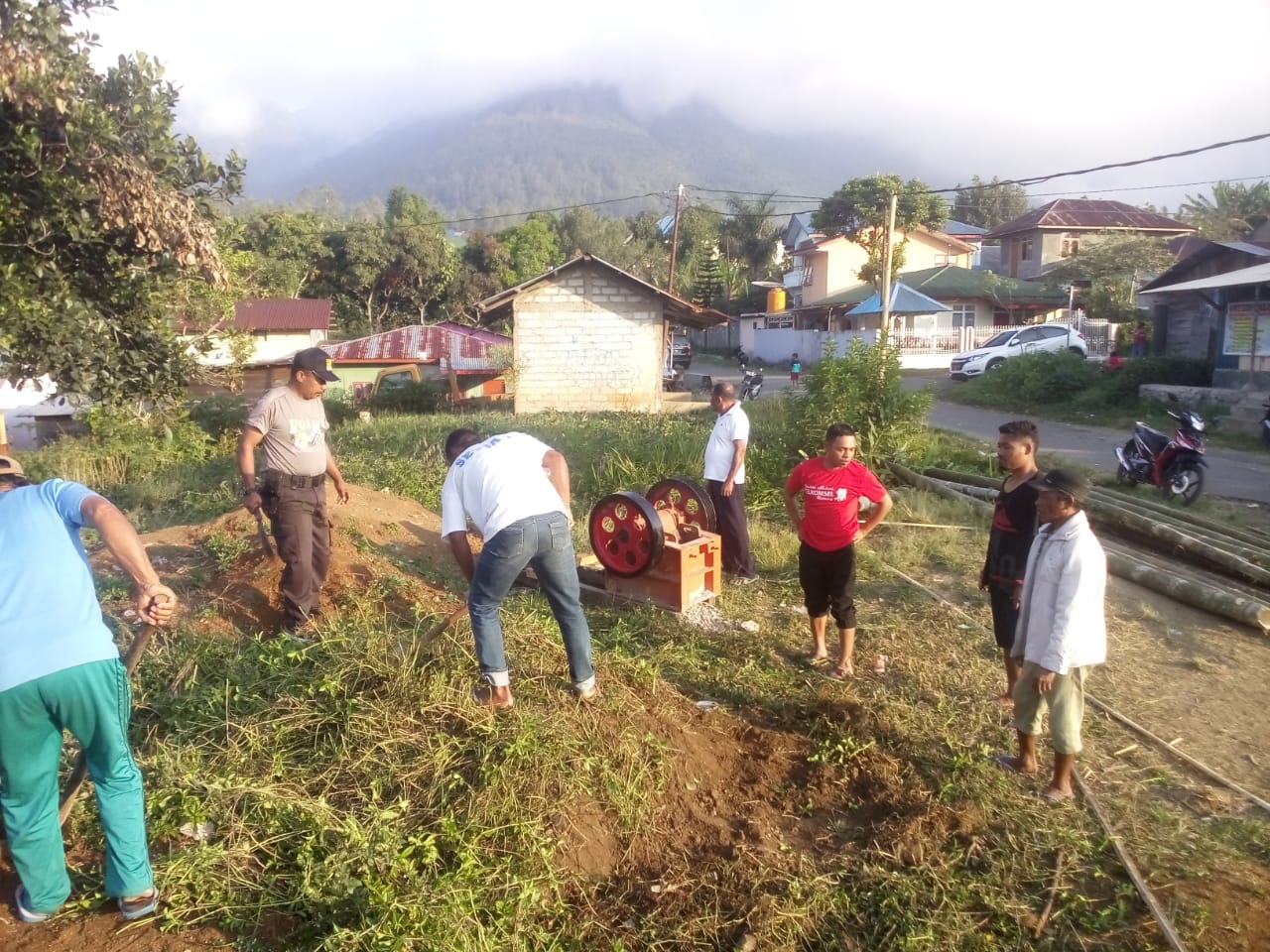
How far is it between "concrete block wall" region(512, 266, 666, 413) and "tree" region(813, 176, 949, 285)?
2175 cm

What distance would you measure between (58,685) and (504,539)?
5.83 feet

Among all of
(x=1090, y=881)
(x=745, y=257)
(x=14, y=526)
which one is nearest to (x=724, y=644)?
(x=1090, y=881)

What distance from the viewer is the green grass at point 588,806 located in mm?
3102

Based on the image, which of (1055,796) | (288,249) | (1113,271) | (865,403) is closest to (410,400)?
(865,403)

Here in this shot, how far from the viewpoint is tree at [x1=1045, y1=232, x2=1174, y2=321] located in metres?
31.3

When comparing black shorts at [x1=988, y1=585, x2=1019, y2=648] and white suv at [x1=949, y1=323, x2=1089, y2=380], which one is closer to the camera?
black shorts at [x1=988, y1=585, x2=1019, y2=648]

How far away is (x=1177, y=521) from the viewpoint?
8789 mm

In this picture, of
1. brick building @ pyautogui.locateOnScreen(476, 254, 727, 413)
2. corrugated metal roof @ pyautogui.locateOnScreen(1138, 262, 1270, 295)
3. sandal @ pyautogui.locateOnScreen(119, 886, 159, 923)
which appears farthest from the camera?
brick building @ pyautogui.locateOnScreen(476, 254, 727, 413)

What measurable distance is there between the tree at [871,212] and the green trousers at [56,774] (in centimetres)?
3751

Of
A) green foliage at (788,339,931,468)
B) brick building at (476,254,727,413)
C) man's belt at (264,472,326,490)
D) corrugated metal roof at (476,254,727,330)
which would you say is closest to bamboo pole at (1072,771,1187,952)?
man's belt at (264,472,326,490)

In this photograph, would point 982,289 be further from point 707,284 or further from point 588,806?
point 588,806

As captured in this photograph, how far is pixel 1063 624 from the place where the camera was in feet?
12.5

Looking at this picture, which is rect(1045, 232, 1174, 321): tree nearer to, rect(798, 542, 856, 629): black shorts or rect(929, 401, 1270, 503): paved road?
rect(929, 401, 1270, 503): paved road

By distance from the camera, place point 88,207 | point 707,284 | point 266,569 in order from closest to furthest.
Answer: point 266,569, point 88,207, point 707,284
